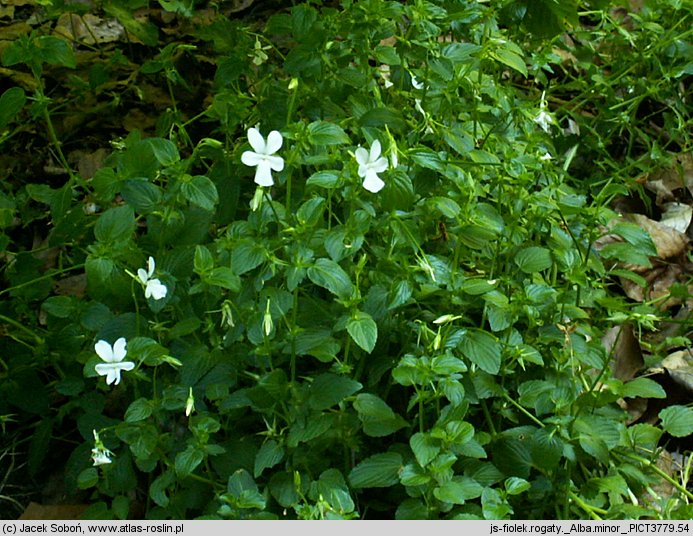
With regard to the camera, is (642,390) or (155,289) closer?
(155,289)

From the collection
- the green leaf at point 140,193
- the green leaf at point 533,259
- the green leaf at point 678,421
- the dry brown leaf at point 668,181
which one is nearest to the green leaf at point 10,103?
the green leaf at point 140,193

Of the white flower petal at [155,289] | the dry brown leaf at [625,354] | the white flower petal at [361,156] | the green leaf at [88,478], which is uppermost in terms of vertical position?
the white flower petal at [361,156]

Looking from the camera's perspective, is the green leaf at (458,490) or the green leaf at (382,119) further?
the green leaf at (382,119)

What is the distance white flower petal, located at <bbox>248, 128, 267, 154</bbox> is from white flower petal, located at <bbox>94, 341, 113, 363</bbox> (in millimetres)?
430

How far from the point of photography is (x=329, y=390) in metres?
1.75

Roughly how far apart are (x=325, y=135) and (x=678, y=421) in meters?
0.92

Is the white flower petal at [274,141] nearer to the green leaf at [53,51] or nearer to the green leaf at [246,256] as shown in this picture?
the green leaf at [246,256]

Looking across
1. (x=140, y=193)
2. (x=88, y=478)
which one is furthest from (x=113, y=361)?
(x=140, y=193)

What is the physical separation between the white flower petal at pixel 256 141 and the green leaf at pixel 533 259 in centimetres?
66

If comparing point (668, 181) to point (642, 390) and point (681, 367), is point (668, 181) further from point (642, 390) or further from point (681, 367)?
point (642, 390)

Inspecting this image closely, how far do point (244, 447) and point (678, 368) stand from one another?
45.9 inches

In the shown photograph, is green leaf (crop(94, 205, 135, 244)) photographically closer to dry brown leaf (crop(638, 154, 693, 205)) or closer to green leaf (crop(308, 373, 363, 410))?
green leaf (crop(308, 373, 363, 410))

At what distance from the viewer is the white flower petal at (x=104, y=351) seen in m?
1.68
